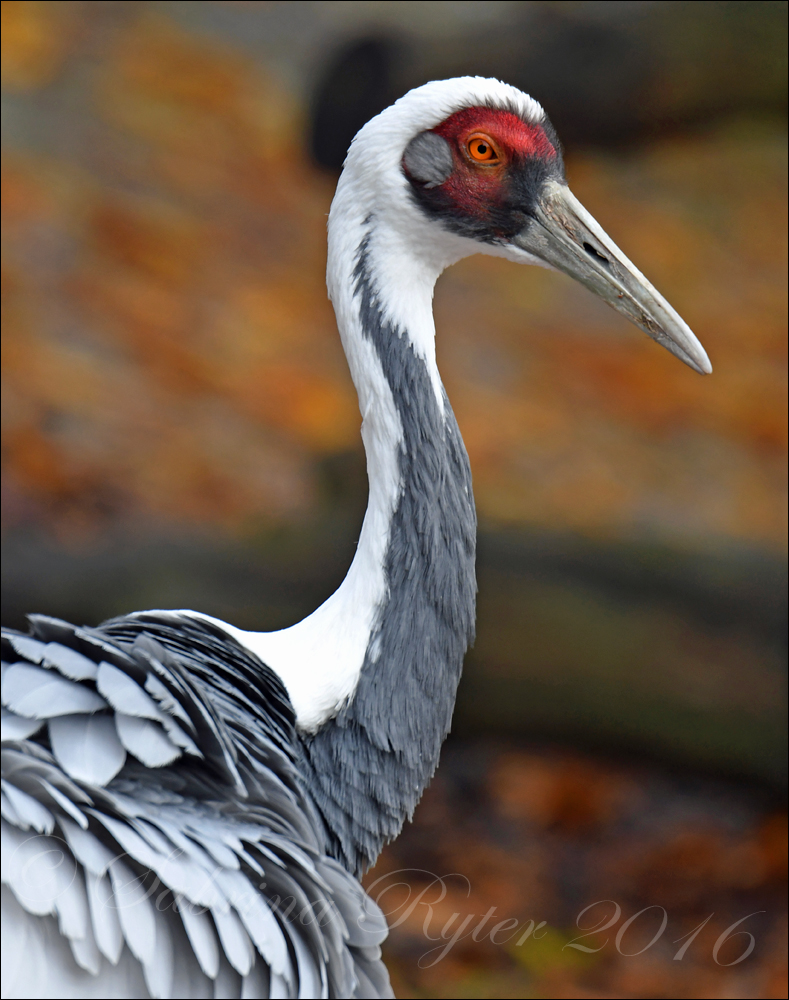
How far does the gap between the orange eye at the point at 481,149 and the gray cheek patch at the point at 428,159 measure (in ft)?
0.13

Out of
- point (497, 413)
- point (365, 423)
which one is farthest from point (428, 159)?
point (497, 413)

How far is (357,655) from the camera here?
1874 millimetres

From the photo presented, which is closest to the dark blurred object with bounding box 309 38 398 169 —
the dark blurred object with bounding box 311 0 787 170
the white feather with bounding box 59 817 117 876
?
the dark blurred object with bounding box 311 0 787 170

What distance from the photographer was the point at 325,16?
226 inches

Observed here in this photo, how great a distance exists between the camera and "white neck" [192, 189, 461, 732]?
1847 millimetres

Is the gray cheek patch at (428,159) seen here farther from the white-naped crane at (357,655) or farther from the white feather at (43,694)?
the white feather at (43,694)

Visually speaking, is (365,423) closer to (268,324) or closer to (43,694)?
(43,694)

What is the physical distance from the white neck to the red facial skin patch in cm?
11

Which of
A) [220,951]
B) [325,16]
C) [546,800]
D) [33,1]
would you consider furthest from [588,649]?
[33,1]

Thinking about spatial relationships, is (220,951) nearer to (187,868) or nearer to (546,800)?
(187,868)

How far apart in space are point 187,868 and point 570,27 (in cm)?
433

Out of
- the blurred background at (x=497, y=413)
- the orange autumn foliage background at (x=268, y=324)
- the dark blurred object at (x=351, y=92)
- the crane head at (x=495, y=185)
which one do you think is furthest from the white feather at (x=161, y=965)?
the dark blurred object at (x=351, y=92)

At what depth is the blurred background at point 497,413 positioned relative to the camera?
4016 mm

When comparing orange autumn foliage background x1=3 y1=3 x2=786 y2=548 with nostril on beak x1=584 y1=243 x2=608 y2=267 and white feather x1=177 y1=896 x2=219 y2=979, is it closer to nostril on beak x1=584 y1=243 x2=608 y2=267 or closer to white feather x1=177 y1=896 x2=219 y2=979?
nostril on beak x1=584 y1=243 x2=608 y2=267
